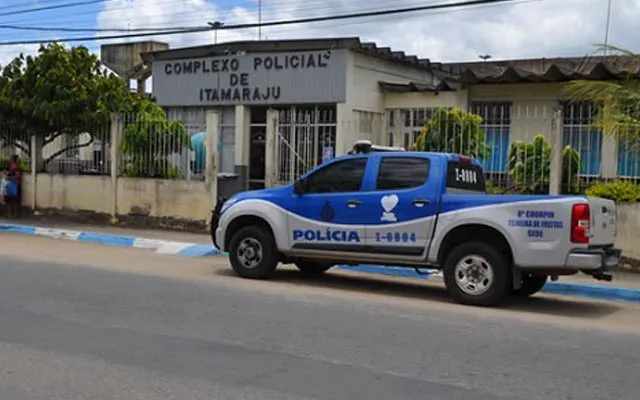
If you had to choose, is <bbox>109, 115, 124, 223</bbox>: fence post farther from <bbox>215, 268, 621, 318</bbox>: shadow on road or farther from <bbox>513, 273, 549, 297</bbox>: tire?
<bbox>513, 273, 549, 297</bbox>: tire

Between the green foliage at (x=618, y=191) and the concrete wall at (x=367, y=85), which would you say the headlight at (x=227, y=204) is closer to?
the green foliage at (x=618, y=191)

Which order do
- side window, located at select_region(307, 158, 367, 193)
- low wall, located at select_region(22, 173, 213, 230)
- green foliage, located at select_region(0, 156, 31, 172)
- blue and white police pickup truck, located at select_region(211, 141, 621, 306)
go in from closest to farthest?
blue and white police pickup truck, located at select_region(211, 141, 621, 306)
side window, located at select_region(307, 158, 367, 193)
low wall, located at select_region(22, 173, 213, 230)
green foliage, located at select_region(0, 156, 31, 172)

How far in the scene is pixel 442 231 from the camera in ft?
31.1

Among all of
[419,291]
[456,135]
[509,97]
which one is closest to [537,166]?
[456,135]

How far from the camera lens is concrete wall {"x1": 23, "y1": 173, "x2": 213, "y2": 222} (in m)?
16.9

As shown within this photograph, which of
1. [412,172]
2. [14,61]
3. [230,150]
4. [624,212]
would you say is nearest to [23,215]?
[14,61]

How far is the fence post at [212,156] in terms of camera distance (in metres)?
16.5

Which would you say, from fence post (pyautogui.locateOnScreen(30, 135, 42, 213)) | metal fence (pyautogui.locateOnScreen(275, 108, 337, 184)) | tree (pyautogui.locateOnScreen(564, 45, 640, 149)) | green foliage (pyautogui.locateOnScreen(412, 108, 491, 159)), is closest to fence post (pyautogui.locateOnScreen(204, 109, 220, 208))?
metal fence (pyautogui.locateOnScreen(275, 108, 337, 184))

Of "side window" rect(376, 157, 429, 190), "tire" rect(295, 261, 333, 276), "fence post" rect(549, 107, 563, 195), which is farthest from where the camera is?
"fence post" rect(549, 107, 563, 195)

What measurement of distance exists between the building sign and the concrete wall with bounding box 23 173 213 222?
607cm

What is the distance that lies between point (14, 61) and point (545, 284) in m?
14.7

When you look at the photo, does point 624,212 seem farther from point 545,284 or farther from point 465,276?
point 465,276

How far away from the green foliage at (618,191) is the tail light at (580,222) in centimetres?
422

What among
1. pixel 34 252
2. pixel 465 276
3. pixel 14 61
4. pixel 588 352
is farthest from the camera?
pixel 14 61
